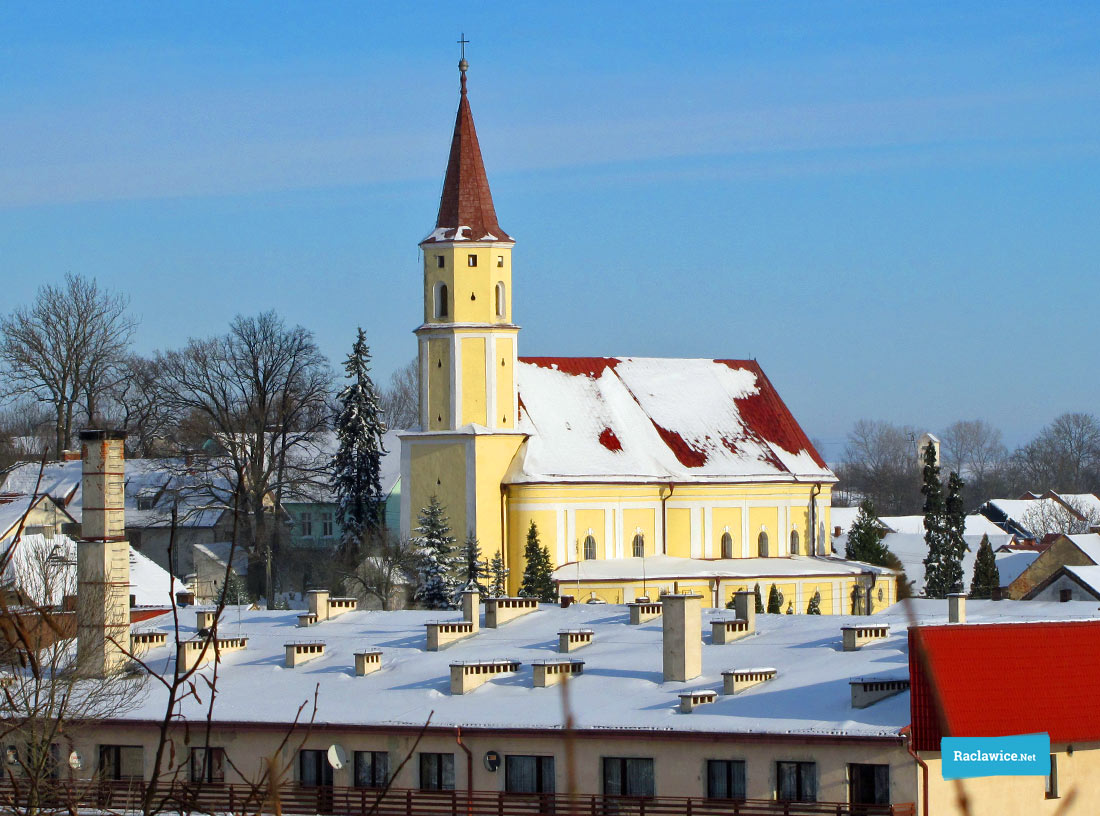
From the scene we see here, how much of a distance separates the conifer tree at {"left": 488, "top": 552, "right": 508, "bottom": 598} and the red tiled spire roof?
10382mm

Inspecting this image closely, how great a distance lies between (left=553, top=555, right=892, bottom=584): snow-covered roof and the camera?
5669 cm

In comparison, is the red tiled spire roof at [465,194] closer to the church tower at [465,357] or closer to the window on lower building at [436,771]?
the church tower at [465,357]

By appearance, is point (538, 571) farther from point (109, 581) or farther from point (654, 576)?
point (109, 581)

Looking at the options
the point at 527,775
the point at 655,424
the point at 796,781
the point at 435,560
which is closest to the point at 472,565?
the point at 435,560

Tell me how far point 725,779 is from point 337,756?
506 centimetres

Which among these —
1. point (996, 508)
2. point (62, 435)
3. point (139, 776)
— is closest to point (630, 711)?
point (139, 776)

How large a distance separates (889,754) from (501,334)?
38656 millimetres

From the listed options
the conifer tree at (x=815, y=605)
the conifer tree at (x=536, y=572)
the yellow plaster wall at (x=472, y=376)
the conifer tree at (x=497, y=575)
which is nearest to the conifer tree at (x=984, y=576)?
the conifer tree at (x=815, y=605)

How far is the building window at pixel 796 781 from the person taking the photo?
71.4ft

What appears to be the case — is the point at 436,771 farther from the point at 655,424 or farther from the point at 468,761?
the point at 655,424

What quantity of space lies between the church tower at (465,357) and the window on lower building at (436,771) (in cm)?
3422

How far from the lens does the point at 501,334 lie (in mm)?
58875

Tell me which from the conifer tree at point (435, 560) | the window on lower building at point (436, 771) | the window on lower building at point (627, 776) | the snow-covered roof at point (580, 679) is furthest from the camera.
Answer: the conifer tree at point (435, 560)

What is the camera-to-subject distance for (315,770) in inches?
960
